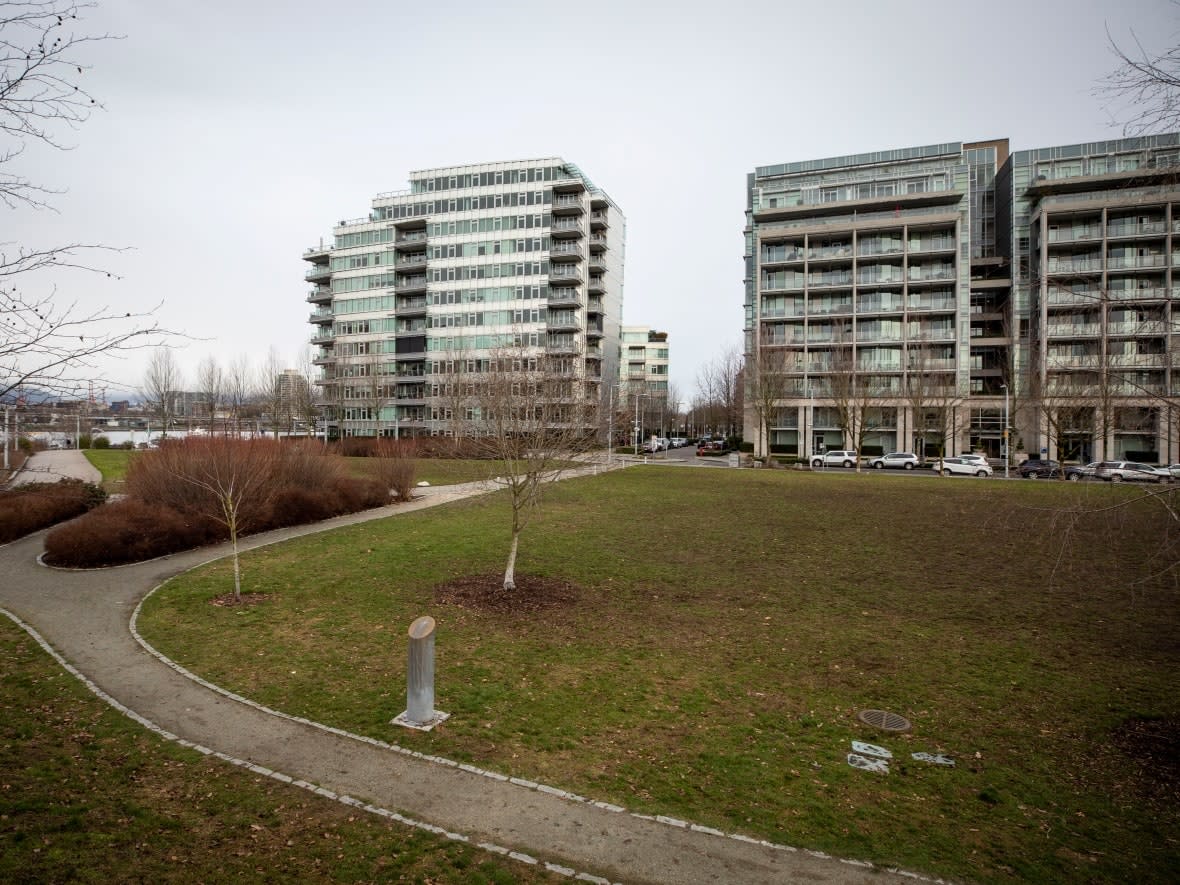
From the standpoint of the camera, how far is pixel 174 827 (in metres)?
5.28

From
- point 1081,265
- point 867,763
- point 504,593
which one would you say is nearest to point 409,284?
point 504,593

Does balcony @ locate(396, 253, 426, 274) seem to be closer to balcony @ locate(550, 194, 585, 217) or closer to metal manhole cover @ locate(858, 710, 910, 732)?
balcony @ locate(550, 194, 585, 217)

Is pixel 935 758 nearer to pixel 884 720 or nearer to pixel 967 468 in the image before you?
pixel 884 720

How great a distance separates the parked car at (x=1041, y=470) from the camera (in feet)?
154

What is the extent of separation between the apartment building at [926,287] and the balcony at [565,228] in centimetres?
2082

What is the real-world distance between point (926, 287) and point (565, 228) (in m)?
39.0

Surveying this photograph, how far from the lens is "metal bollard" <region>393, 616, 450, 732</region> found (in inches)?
291

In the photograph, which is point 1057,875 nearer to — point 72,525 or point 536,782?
point 536,782

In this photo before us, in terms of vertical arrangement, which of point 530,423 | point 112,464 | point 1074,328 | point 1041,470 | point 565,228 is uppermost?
point 565,228

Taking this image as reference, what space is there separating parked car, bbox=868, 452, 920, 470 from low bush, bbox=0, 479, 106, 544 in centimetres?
5359

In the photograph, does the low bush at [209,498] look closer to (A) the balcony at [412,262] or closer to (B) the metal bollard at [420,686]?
(B) the metal bollard at [420,686]

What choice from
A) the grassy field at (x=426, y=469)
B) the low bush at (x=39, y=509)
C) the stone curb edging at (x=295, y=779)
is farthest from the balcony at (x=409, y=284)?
the stone curb edging at (x=295, y=779)

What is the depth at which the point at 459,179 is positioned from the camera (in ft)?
238

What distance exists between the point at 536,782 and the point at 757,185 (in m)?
87.4
